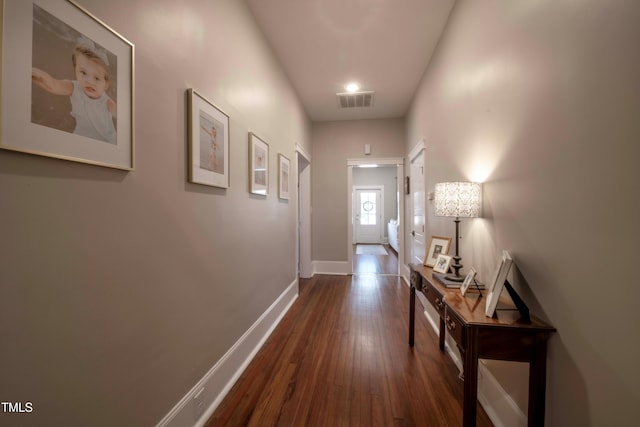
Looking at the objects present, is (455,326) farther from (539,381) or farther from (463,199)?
(463,199)

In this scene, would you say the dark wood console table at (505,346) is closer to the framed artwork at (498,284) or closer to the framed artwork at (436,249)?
the framed artwork at (498,284)

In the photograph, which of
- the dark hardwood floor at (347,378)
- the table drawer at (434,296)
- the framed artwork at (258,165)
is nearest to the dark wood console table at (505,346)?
the table drawer at (434,296)

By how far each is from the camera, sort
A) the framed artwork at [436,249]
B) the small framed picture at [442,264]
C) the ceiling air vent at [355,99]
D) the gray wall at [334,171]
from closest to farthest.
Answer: the small framed picture at [442,264]
the framed artwork at [436,249]
the ceiling air vent at [355,99]
the gray wall at [334,171]

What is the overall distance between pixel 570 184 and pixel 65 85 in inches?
67.3

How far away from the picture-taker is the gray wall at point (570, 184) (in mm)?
772

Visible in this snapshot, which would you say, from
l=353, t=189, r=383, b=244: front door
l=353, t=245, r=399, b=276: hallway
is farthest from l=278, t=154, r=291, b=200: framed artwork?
l=353, t=189, r=383, b=244: front door

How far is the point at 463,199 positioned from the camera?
1.67 meters

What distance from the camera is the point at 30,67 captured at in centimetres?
71

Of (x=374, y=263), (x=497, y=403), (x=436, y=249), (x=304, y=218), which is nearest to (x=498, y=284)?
(x=497, y=403)

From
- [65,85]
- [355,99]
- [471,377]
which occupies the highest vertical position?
[355,99]

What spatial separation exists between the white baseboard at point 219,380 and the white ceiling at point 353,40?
2.62 meters

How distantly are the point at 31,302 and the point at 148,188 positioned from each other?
21.0 inches

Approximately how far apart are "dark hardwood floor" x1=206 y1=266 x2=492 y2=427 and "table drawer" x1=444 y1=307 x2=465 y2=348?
613 mm

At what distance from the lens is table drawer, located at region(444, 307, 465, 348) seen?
1.20m
